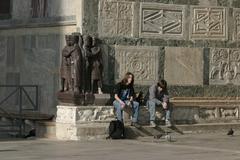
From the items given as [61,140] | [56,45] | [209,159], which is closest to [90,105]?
[61,140]

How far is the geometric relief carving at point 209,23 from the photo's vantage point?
23.6 m

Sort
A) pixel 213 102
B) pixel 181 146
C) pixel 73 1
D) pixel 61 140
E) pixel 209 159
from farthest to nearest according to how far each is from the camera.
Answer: pixel 213 102 < pixel 73 1 < pixel 61 140 < pixel 181 146 < pixel 209 159

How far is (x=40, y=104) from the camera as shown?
23.4 meters

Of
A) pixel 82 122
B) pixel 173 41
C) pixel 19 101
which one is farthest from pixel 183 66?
pixel 19 101

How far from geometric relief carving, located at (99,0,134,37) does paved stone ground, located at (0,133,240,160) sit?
3375 millimetres

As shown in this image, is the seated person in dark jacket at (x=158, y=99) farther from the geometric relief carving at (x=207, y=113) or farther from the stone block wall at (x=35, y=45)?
the stone block wall at (x=35, y=45)

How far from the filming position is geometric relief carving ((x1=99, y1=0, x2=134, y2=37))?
21766 millimetres

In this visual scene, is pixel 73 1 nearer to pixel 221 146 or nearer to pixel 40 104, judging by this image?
pixel 40 104

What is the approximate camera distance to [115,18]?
2197 centimetres

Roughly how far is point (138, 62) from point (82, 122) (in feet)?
9.56

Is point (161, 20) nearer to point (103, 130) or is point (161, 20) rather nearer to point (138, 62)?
point (138, 62)

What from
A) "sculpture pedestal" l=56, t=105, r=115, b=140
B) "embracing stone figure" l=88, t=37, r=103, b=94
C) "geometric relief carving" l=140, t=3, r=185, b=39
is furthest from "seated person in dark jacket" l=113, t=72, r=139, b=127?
"geometric relief carving" l=140, t=3, r=185, b=39

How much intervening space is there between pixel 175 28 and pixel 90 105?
4.21m

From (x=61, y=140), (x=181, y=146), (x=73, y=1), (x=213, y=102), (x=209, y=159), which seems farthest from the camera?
(x=213, y=102)
